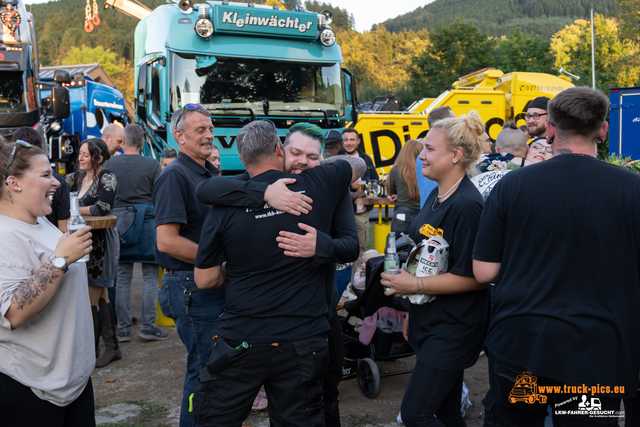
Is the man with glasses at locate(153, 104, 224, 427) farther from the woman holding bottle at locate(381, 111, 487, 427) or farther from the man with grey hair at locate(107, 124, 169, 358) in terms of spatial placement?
the man with grey hair at locate(107, 124, 169, 358)

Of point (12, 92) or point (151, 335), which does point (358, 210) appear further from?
point (12, 92)

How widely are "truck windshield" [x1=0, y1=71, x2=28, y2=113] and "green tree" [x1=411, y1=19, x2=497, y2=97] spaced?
29.6m

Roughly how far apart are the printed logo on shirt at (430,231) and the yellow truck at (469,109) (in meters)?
10.5

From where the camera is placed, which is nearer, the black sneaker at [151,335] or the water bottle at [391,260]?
the water bottle at [391,260]

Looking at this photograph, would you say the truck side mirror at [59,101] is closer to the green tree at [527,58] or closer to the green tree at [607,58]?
the green tree at [607,58]

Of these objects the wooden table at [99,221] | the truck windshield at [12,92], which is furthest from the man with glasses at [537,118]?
the truck windshield at [12,92]

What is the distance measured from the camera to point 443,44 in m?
36.7

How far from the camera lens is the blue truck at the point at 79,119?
13312 millimetres

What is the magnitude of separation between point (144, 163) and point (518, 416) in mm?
4691

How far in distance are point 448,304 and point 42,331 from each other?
1.88m

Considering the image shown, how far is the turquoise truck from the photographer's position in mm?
8188

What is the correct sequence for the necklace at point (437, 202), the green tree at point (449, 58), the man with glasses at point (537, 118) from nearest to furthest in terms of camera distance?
1. the necklace at point (437, 202)
2. the man with glasses at point (537, 118)
3. the green tree at point (449, 58)

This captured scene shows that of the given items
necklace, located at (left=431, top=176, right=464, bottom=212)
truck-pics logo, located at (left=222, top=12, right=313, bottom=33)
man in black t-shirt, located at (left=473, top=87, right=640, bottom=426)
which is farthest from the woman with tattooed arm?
truck-pics logo, located at (left=222, top=12, right=313, bottom=33)

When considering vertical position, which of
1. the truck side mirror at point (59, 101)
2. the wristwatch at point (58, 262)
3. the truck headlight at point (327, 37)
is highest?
the truck headlight at point (327, 37)
